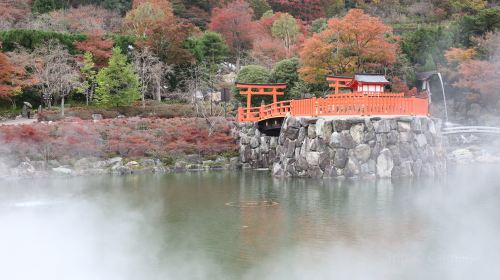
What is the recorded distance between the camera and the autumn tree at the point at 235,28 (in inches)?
1965

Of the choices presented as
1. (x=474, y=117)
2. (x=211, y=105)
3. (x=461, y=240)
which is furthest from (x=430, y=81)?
(x=461, y=240)

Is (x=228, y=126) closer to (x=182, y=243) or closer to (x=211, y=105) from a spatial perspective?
(x=211, y=105)

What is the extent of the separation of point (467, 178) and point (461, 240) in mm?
12153

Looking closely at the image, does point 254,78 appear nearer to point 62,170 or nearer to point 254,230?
point 62,170

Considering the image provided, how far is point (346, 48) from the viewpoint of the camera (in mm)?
33562

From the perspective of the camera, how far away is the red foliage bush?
27.2 meters

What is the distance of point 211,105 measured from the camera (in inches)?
1378

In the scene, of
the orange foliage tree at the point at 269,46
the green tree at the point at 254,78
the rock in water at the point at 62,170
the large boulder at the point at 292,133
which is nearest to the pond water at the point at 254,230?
the large boulder at the point at 292,133

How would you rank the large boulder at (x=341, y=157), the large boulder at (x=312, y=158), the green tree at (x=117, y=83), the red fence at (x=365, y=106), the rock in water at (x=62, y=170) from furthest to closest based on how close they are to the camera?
the green tree at (x=117, y=83)
the rock in water at (x=62, y=170)
the large boulder at (x=312, y=158)
the red fence at (x=365, y=106)
the large boulder at (x=341, y=157)

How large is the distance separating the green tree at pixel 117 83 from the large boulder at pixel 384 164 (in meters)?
18.7

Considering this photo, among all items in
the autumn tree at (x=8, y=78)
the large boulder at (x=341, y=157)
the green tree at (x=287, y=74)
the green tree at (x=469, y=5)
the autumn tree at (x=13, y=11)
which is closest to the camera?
the large boulder at (x=341, y=157)

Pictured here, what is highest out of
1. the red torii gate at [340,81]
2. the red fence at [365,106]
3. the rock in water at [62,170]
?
the red torii gate at [340,81]

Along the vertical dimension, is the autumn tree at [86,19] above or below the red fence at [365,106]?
above

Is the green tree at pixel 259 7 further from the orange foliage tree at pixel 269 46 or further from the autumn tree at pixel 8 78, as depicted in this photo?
the autumn tree at pixel 8 78
